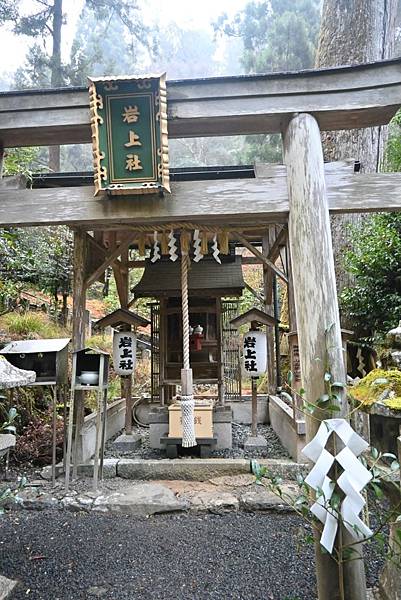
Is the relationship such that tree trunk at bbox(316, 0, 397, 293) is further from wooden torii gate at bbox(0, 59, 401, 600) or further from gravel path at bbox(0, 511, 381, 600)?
gravel path at bbox(0, 511, 381, 600)

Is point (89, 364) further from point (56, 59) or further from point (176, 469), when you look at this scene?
point (56, 59)

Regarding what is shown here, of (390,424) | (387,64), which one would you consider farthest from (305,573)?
(387,64)

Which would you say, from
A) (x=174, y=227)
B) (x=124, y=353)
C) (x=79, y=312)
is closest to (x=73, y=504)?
(x=124, y=353)

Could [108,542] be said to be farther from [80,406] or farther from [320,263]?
[320,263]

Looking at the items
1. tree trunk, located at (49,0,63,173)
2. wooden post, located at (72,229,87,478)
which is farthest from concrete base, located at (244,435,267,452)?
tree trunk, located at (49,0,63,173)

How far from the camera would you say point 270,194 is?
2.58 meters

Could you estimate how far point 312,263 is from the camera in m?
2.39

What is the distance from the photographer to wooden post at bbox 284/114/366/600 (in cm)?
228

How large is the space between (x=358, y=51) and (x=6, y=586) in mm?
8654

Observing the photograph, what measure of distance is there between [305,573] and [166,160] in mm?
3000

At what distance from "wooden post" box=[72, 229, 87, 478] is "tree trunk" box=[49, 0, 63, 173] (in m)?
5.43

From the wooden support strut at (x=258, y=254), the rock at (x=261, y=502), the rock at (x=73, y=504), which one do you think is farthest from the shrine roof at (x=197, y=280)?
the rock at (x=73, y=504)

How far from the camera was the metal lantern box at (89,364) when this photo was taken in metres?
4.16

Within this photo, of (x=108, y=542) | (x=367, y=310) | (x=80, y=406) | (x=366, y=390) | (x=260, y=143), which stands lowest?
(x=108, y=542)
